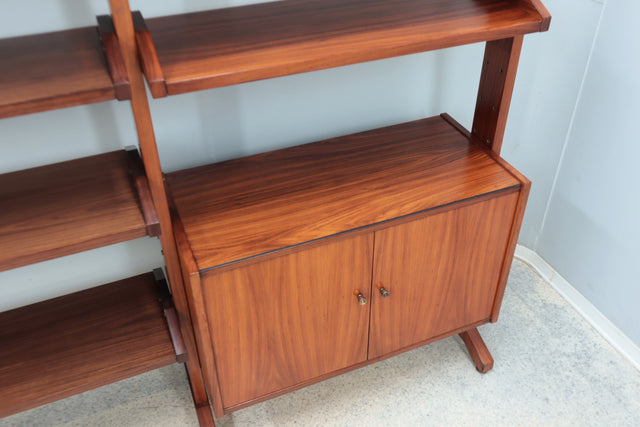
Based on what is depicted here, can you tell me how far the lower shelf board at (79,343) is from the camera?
134 centimetres

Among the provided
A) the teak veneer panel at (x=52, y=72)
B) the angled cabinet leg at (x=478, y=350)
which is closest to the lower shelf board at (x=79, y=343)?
the teak veneer panel at (x=52, y=72)

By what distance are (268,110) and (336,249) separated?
447 millimetres

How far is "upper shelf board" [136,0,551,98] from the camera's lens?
1047 mm

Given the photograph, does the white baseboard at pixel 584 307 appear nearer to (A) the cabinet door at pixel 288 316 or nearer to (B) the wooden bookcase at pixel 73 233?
(A) the cabinet door at pixel 288 316

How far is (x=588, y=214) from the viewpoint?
5.97 ft

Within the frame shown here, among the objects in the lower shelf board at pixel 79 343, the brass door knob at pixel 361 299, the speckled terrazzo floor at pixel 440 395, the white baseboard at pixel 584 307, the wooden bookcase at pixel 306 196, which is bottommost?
the speckled terrazzo floor at pixel 440 395

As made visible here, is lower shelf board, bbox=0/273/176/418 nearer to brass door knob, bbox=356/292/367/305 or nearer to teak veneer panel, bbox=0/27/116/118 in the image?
brass door knob, bbox=356/292/367/305

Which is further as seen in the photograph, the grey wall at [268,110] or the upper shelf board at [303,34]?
the grey wall at [268,110]

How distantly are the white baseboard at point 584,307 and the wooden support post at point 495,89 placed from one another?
0.72 metres

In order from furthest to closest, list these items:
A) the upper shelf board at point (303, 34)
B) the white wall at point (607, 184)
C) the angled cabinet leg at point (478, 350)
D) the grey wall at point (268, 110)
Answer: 1. the angled cabinet leg at point (478, 350)
2. the white wall at point (607, 184)
3. the grey wall at point (268, 110)
4. the upper shelf board at point (303, 34)

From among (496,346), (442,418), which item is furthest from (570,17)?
(442,418)

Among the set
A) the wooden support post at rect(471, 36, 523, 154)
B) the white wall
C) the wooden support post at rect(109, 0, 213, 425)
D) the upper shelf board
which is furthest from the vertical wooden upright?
the wooden support post at rect(109, 0, 213, 425)

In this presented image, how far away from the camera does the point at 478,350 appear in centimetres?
175

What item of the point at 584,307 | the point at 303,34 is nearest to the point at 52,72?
the point at 303,34
